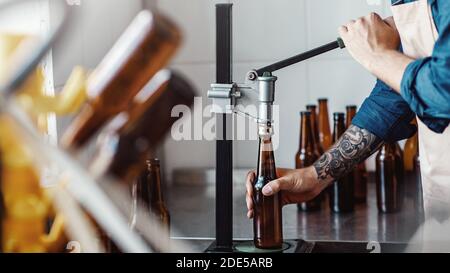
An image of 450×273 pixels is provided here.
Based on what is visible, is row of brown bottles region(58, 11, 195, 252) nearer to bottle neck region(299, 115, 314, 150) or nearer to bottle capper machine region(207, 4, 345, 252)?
bottle capper machine region(207, 4, 345, 252)

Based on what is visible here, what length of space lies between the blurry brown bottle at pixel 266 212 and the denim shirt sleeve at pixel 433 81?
22 centimetres

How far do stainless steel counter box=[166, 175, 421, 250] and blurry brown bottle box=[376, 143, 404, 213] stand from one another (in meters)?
0.02

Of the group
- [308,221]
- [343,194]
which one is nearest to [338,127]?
[343,194]

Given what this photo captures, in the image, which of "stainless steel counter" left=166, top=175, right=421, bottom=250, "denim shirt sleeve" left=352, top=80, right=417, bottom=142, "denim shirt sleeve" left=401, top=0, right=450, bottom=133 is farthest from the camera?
"stainless steel counter" left=166, top=175, right=421, bottom=250

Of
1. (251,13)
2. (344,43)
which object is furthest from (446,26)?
(251,13)

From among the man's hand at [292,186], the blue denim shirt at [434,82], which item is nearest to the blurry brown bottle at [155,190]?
the man's hand at [292,186]

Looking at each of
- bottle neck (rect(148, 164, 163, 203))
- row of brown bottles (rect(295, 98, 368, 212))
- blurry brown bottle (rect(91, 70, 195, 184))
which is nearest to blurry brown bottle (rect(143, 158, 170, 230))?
bottle neck (rect(148, 164, 163, 203))

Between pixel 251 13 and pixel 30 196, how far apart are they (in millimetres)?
989

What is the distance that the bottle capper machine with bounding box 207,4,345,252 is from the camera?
38.6 inches

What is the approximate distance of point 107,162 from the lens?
75 centimetres

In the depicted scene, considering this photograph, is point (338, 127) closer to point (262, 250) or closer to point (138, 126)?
point (262, 250)

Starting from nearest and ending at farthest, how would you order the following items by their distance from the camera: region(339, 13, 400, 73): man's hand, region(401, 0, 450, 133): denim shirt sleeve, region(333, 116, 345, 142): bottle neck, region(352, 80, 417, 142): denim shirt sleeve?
region(401, 0, 450, 133): denim shirt sleeve < region(339, 13, 400, 73): man's hand < region(352, 80, 417, 142): denim shirt sleeve < region(333, 116, 345, 142): bottle neck

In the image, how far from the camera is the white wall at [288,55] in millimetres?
1543
